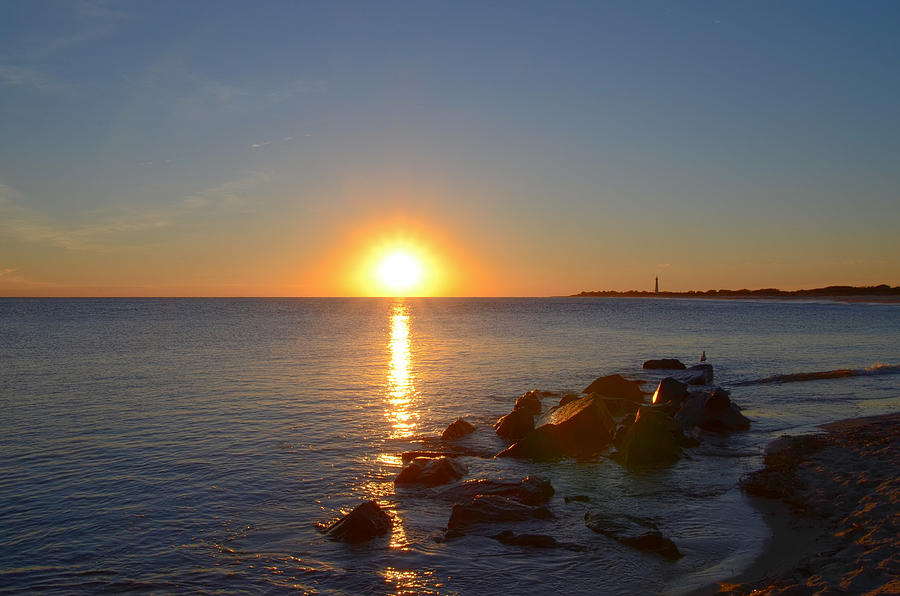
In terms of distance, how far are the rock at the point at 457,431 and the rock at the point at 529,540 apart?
854cm

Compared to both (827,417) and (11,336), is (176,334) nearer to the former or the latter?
(11,336)

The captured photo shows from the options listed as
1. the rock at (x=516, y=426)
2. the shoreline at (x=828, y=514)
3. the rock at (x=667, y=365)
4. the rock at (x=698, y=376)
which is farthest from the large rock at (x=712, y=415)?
the rock at (x=667, y=365)

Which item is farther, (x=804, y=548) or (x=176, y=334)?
(x=176, y=334)

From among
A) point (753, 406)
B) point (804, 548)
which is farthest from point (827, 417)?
point (804, 548)

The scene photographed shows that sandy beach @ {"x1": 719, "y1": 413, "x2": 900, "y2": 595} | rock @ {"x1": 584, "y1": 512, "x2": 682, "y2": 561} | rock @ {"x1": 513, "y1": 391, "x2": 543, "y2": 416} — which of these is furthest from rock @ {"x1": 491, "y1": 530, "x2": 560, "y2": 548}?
rock @ {"x1": 513, "y1": 391, "x2": 543, "y2": 416}

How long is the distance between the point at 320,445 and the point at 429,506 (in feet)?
21.9

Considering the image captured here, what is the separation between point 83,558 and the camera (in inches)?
426

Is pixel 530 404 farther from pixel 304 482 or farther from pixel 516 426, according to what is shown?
pixel 304 482

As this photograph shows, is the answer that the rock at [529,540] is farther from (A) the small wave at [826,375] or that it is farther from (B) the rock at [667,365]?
(B) the rock at [667,365]

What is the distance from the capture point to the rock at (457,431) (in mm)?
20141

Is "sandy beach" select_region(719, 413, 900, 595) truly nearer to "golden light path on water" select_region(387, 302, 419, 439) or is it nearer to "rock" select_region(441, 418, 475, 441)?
"rock" select_region(441, 418, 475, 441)

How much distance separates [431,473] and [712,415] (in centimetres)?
1135

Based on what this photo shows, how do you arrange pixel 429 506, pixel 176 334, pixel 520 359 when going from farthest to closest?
pixel 176 334 < pixel 520 359 < pixel 429 506

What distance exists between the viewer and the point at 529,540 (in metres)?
11.3
